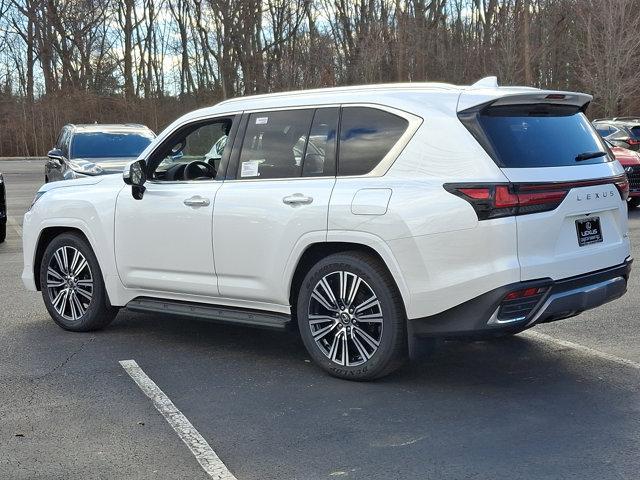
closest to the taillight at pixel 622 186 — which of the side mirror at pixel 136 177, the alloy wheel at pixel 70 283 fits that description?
the side mirror at pixel 136 177

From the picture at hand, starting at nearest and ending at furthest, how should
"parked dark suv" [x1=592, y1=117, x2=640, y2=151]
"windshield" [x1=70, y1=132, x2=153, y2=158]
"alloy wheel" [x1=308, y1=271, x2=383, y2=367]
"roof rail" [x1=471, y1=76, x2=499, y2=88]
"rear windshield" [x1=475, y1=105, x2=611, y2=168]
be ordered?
"rear windshield" [x1=475, y1=105, x2=611, y2=168]
"alloy wheel" [x1=308, y1=271, x2=383, y2=367]
"roof rail" [x1=471, y1=76, x2=499, y2=88]
"windshield" [x1=70, y1=132, x2=153, y2=158]
"parked dark suv" [x1=592, y1=117, x2=640, y2=151]

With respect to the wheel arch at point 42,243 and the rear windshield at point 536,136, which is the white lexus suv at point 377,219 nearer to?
the rear windshield at point 536,136

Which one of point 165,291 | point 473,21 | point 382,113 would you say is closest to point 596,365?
point 382,113

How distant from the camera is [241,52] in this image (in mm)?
50438

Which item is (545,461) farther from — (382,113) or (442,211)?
(382,113)

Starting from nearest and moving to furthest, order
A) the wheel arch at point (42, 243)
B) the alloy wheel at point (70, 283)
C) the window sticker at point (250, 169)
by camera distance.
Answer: the window sticker at point (250, 169)
the alloy wheel at point (70, 283)
the wheel arch at point (42, 243)

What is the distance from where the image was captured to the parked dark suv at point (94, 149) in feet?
44.2

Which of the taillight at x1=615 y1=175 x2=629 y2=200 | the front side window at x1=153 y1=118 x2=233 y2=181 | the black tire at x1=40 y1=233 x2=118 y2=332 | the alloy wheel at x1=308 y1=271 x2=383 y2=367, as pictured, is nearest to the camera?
the alloy wheel at x1=308 y1=271 x2=383 y2=367

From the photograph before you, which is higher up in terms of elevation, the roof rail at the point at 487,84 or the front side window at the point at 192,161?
the roof rail at the point at 487,84

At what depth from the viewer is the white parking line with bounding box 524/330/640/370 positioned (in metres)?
5.61

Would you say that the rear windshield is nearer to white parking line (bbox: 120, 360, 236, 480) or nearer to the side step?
the side step

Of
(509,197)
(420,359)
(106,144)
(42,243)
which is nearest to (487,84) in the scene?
(509,197)

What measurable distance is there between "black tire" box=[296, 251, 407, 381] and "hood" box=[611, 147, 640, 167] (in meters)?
11.4

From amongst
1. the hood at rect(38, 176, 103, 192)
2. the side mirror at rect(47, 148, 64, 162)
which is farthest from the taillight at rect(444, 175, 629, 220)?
the side mirror at rect(47, 148, 64, 162)
